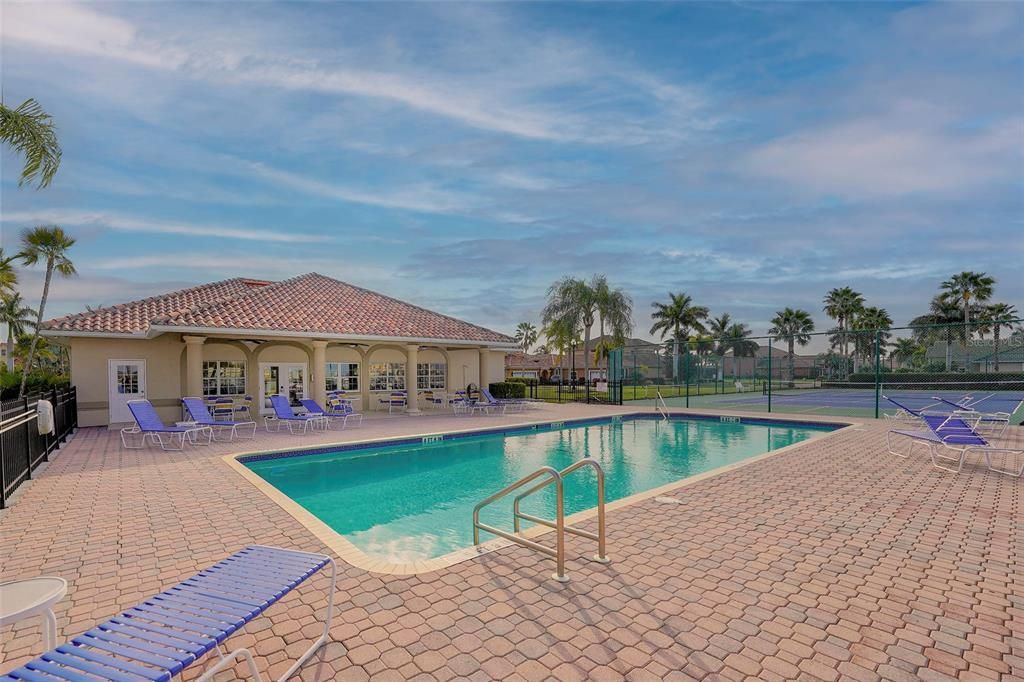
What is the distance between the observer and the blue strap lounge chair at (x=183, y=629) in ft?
6.72

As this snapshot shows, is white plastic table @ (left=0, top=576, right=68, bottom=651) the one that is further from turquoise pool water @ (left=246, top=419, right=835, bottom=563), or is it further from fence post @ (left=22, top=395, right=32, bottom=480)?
fence post @ (left=22, top=395, right=32, bottom=480)

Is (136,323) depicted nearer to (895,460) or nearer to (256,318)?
(256,318)

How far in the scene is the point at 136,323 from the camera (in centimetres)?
1573

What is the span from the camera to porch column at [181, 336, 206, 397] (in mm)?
14977

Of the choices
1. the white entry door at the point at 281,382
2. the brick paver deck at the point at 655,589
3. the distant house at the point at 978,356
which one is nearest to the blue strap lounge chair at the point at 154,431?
the brick paver deck at the point at 655,589

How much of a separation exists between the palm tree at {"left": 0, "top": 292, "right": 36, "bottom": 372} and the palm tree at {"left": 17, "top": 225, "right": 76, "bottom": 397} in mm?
25117

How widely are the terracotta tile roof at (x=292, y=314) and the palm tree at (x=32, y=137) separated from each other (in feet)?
22.9

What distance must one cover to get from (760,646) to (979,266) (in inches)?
2112

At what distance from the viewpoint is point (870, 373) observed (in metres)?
20.8

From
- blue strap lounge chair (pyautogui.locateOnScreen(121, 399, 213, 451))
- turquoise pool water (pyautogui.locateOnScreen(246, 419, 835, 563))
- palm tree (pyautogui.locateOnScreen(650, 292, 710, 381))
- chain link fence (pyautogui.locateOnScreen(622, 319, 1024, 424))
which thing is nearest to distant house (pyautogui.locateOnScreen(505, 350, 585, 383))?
palm tree (pyautogui.locateOnScreen(650, 292, 710, 381))

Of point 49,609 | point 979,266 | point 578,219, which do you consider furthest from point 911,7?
point 979,266

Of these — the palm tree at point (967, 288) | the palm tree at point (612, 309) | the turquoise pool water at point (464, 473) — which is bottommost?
the turquoise pool water at point (464, 473)

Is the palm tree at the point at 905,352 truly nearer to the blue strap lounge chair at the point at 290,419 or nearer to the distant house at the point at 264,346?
the distant house at the point at 264,346

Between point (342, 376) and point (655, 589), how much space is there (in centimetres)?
1810
